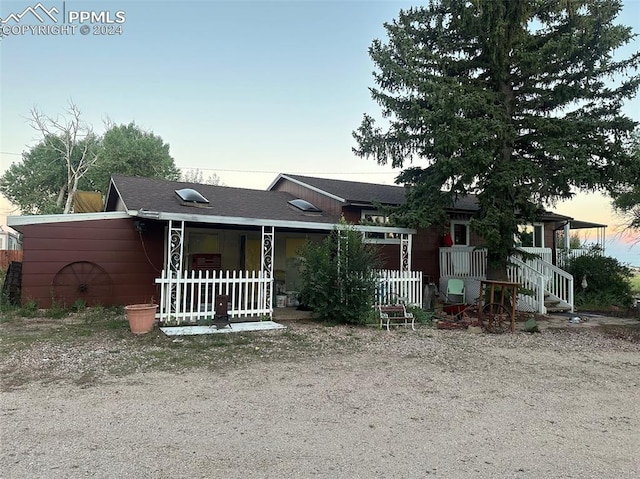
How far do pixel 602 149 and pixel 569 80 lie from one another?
6.67 ft

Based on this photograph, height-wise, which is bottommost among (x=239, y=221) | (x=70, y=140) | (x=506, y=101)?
(x=239, y=221)

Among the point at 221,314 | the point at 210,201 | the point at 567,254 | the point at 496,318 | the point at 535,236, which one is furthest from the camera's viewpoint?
the point at 535,236

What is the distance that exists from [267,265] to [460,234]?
8.25 m

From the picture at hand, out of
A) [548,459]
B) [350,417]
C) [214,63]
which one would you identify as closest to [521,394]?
[548,459]

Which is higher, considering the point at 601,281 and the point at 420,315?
the point at 601,281

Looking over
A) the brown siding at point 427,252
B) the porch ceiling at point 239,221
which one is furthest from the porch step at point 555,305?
the porch ceiling at point 239,221

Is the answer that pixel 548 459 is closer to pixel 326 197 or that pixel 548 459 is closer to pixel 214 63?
pixel 326 197

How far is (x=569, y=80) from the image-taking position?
10547mm

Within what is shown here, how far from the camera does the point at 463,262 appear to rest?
13648 mm

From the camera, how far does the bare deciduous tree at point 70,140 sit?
82.0 ft

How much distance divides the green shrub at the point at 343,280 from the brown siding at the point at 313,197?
4328mm

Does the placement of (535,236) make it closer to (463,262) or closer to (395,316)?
(463,262)

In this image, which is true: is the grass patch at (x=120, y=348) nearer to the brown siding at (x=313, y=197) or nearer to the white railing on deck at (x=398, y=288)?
the white railing on deck at (x=398, y=288)

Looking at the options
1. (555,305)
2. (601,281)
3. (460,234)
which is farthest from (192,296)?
(601,281)
